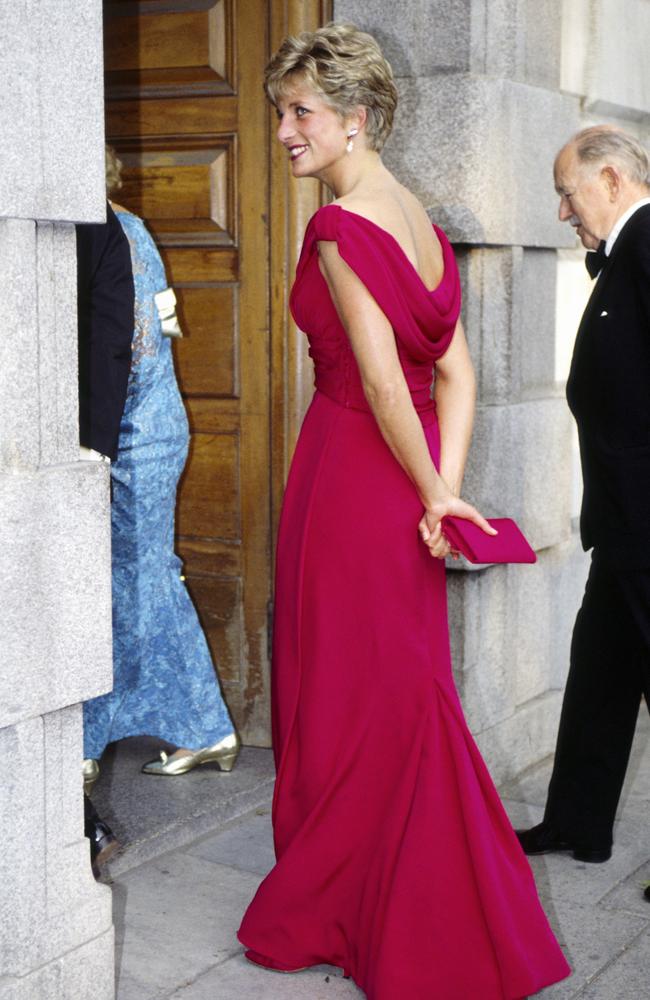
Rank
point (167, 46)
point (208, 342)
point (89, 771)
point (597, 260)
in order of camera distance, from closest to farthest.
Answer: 1. point (597, 260)
2. point (89, 771)
3. point (167, 46)
4. point (208, 342)

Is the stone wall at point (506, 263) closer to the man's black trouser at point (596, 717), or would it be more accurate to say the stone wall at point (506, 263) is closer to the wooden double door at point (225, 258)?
the wooden double door at point (225, 258)

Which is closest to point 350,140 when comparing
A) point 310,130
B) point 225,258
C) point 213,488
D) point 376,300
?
point 310,130

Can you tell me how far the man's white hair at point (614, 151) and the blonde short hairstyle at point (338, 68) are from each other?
66cm

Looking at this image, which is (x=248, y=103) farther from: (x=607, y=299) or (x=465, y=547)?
(x=465, y=547)

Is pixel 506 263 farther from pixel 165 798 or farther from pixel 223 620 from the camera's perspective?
pixel 165 798

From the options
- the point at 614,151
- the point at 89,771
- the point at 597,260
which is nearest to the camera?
the point at 614,151

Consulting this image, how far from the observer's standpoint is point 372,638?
3.65 metres

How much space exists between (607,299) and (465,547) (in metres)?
0.92

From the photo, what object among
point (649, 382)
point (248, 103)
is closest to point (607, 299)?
point (649, 382)

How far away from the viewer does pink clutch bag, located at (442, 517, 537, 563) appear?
3480 mm

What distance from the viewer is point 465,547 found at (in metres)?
3.52

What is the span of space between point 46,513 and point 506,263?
2371 millimetres

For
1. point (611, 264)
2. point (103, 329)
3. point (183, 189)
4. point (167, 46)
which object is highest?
point (167, 46)

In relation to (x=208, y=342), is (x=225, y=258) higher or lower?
higher
